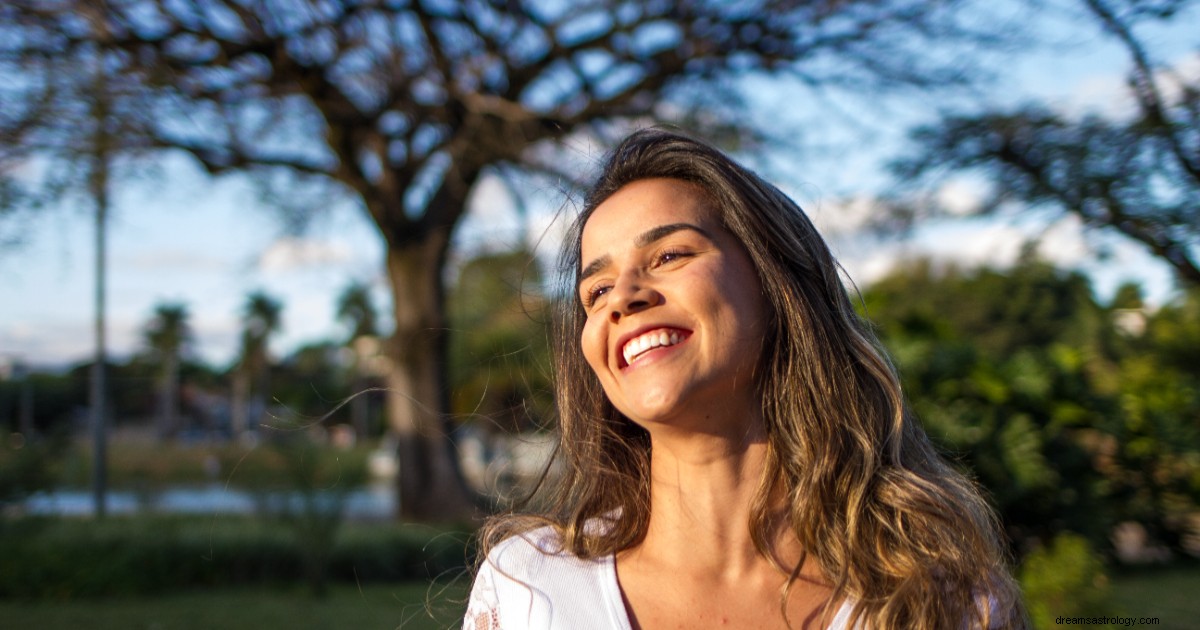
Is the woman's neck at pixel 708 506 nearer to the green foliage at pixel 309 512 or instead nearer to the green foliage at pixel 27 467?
the green foliage at pixel 27 467

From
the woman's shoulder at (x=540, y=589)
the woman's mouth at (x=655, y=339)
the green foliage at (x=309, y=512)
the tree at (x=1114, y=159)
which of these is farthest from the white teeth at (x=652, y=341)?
the green foliage at (x=309, y=512)

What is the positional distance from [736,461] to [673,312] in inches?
13.1

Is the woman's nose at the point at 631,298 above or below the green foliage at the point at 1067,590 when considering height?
above

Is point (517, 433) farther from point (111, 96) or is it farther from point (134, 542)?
point (134, 542)

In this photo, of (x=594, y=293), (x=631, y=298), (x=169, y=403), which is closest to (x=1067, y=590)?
(x=594, y=293)

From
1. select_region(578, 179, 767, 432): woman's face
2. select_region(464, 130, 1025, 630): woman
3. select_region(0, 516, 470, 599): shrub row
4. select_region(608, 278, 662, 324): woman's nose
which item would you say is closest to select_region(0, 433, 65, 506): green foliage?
select_region(0, 516, 470, 599): shrub row

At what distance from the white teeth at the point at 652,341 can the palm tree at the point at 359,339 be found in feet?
2.52

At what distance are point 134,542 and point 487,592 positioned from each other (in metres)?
7.85

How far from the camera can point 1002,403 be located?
27.6ft

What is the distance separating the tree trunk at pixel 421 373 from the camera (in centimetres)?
1150

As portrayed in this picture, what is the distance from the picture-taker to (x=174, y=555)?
346 inches

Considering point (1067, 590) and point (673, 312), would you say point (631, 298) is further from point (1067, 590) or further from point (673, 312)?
point (1067, 590)

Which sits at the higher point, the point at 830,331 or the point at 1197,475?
the point at 830,331

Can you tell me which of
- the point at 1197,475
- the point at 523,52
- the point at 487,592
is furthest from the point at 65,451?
the point at 1197,475
